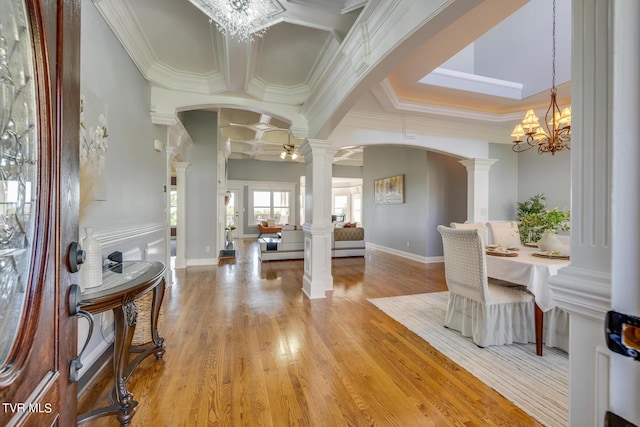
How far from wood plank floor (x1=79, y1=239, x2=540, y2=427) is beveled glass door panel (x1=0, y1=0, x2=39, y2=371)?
136 cm

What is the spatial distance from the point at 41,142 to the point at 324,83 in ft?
8.86

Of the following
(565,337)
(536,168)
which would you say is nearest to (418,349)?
(565,337)

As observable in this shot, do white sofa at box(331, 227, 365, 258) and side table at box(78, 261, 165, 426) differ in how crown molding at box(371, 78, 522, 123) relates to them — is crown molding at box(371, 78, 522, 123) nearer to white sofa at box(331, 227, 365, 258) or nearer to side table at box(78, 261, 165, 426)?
white sofa at box(331, 227, 365, 258)

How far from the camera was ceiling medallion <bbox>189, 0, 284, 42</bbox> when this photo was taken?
182 centimetres

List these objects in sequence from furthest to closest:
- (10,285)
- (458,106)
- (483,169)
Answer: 1. (483,169)
2. (458,106)
3. (10,285)

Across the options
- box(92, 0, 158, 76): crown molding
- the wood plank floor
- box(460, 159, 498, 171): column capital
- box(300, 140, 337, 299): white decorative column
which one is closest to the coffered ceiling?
box(92, 0, 158, 76): crown molding

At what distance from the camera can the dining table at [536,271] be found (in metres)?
2.15

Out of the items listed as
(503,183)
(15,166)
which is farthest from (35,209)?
(503,183)

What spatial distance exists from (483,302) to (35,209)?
273cm

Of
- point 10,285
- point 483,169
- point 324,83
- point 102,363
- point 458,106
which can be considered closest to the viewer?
point 10,285

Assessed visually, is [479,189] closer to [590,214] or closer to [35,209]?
[590,214]

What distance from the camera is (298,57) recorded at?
9.25 feet

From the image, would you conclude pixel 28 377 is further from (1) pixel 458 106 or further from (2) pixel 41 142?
(1) pixel 458 106

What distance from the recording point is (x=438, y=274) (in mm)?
4977
